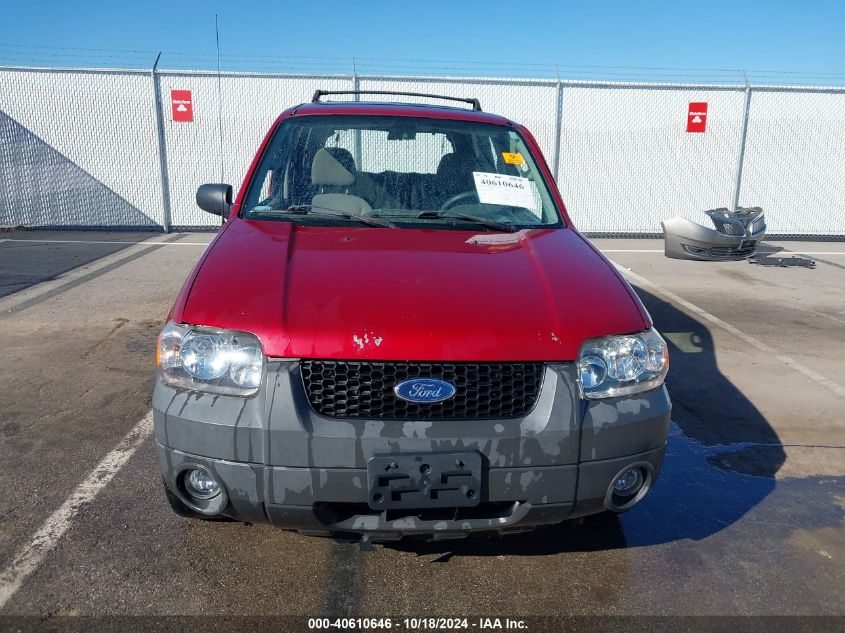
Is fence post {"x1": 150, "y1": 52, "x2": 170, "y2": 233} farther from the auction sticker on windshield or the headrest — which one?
the auction sticker on windshield

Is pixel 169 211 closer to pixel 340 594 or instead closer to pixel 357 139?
pixel 357 139

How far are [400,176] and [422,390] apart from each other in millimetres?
1737

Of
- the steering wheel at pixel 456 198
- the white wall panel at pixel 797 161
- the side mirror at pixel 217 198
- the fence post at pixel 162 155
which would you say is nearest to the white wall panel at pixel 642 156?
the white wall panel at pixel 797 161

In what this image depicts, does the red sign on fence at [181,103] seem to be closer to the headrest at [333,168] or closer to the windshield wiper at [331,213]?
the headrest at [333,168]

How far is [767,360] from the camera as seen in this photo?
5621mm

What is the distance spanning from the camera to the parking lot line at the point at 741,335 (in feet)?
16.8

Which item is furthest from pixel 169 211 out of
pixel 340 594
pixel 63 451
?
pixel 340 594

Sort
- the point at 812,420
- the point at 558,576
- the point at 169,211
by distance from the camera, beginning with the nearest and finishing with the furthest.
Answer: the point at 558,576
the point at 812,420
the point at 169,211

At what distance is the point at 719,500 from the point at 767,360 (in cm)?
269

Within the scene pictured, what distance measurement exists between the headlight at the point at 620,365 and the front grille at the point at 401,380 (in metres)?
0.24

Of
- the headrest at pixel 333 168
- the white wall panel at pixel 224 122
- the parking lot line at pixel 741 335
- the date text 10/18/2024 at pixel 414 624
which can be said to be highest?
the white wall panel at pixel 224 122

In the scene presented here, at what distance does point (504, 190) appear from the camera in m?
3.66

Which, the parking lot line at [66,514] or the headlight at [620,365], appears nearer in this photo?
the headlight at [620,365]

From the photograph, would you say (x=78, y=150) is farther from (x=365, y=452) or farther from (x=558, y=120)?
(x=365, y=452)
